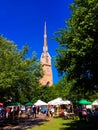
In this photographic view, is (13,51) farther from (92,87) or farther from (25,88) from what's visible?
(92,87)

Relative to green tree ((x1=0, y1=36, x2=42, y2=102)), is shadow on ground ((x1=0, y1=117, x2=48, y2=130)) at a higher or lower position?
lower

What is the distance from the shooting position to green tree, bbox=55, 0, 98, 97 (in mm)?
20016

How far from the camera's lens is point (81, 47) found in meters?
20.9

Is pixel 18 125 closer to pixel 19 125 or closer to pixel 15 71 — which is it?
pixel 19 125

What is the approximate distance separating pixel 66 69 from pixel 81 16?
16.8 feet

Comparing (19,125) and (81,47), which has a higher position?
(81,47)

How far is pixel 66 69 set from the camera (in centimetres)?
2466

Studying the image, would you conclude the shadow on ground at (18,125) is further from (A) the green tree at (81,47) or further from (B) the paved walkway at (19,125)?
(A) the green tree at (81,47)

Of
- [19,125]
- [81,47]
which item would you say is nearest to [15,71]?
[19,125]

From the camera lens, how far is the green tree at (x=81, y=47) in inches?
788

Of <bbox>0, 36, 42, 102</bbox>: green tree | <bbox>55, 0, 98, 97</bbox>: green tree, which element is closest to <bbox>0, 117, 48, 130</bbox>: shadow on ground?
<bbox>0, 36, 42, 102</bbox>: green tree

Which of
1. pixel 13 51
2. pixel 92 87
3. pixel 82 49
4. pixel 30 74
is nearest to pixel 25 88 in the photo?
pixel 30 74

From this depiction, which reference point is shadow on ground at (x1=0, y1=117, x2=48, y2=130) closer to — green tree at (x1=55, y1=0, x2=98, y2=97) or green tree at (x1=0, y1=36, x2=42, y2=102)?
green tree at (x1=0, y1=36, x2=42, y2=102)

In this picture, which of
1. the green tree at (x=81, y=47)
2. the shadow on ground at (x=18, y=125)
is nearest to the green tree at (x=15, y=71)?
the shadow on ground at (x=18, y=125)
